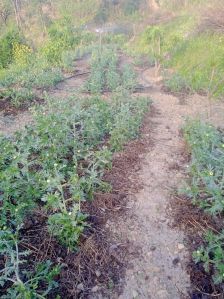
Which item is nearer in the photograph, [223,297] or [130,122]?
[223,297]

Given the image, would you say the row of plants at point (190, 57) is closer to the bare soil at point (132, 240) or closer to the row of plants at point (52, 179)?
the row of plants at point (52, 179)

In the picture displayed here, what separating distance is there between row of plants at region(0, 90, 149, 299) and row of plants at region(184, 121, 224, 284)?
3.27 ft

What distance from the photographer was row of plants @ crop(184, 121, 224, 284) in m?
2.62

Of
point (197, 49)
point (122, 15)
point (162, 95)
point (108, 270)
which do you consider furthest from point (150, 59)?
point (122, 15)

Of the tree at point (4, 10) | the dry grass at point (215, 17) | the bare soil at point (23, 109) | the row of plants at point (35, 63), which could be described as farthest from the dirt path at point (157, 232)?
the tree at point (4, 10)

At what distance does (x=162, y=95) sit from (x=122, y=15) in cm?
1870

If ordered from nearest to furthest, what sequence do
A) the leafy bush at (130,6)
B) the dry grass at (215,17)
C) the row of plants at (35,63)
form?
the row of plants at (35,63) → the dry grass at (215,17) → the leafy bush at (130,6)

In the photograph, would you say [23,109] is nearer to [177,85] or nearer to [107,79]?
[107,79]

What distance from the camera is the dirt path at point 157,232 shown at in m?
2.58

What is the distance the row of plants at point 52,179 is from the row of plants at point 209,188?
100 centimetres

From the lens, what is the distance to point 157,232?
121 inches

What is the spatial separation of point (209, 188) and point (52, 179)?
5.03 ft

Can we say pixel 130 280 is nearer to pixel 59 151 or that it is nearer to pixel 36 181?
pixel 36 181

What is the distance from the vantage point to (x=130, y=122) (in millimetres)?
4863
